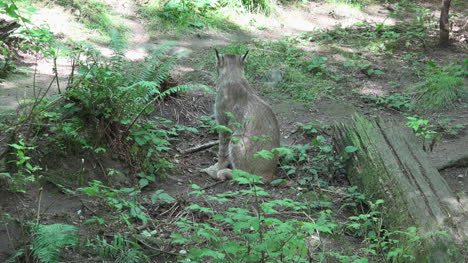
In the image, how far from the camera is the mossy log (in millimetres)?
4156

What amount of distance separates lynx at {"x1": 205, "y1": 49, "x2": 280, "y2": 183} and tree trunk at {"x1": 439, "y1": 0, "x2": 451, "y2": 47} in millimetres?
6772

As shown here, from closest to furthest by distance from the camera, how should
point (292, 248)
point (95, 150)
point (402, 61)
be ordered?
1. point (292, 248)
2. point (95, 150)
3. point (402, 61)

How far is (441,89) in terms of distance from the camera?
29.9ft

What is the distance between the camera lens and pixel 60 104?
208 inches

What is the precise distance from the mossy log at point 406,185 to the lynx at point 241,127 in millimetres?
1043

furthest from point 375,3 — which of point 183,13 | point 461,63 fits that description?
point 183,13

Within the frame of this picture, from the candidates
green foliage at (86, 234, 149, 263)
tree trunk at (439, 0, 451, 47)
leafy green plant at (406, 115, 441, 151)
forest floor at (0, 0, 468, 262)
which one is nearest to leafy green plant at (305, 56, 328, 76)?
forest floor at (0, 0, 468, 262)

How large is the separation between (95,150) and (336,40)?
860 centimetres

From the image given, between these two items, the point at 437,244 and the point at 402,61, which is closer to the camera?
the point at 437,244

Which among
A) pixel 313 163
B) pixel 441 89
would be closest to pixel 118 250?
pixel 313 163

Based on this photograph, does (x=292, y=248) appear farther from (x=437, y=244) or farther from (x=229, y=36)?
(x=229, y=36)

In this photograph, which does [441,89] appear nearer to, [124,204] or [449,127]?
[449,127]

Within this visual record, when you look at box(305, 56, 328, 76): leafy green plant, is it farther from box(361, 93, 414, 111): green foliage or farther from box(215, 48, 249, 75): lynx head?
box(215, 48, 249, 75): lynx head

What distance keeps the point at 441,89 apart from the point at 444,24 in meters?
2.93
